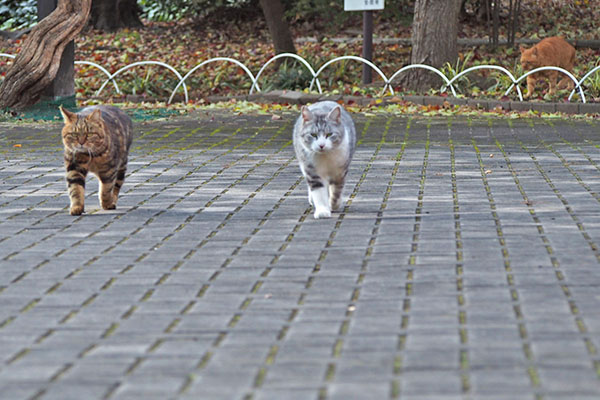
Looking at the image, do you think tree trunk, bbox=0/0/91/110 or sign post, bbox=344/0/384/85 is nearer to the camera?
tree trunk, bbox=0/0/91/110

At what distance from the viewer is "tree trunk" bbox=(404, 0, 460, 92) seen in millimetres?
19031

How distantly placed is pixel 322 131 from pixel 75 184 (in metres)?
2.06

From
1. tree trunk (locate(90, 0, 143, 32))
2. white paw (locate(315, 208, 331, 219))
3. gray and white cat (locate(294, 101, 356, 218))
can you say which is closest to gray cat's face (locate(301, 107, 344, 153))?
gray and white cat (locate(294, 101, 356, 218))

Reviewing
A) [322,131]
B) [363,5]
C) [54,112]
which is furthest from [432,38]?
[322,131]

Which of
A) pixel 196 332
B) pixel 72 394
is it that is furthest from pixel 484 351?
pixel 72 394

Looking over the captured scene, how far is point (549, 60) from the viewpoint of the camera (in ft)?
58.0

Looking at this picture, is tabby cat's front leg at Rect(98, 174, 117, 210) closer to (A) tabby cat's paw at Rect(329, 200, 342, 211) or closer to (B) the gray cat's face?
(B) the gray cat's face

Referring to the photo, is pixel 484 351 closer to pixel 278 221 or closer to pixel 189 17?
pixel 278 221

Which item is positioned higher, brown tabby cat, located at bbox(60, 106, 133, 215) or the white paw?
brown tabby cat, located at bbox(60, 106, 133, 215)

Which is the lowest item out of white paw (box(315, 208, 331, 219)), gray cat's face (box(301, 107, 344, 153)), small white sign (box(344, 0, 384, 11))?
white paw (box(315, 208, 331, 219))

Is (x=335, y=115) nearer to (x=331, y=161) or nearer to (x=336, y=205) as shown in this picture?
(x=331, y=161)

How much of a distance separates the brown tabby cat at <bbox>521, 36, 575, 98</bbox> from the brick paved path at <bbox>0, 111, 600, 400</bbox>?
7.43 m

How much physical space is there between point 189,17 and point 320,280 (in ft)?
81.8

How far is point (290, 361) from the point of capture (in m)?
4.09
